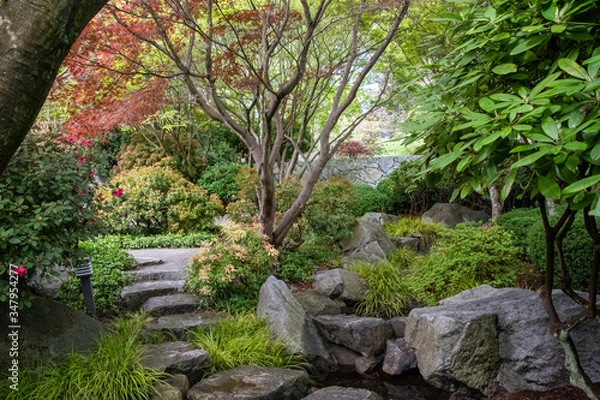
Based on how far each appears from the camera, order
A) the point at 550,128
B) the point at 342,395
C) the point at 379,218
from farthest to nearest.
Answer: the point at 379,218, the point at 342,395, the point at 550,128

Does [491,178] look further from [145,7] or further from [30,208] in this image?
[145,7]

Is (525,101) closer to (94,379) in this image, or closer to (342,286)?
(94,379)

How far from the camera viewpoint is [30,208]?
2994 mm

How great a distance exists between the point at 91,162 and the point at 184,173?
8.01 meters

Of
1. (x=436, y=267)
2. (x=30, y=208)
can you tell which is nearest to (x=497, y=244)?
(x=436, y=267)

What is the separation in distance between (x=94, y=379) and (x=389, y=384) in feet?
8.34

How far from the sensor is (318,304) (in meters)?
4.91

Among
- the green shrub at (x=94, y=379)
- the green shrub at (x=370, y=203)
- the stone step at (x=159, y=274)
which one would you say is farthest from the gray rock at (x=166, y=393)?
the green shrub at (x=370, y=203)

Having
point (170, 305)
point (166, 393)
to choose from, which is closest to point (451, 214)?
point (170, 305)

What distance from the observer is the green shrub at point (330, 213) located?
6602mm

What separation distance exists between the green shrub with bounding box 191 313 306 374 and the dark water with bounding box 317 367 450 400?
0.41m

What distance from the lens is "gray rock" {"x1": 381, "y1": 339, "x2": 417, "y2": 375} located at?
410 cm

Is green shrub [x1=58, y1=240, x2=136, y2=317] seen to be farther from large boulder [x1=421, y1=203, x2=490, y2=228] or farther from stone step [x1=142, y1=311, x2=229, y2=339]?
large boulder [x1=421, y1=203, x2=490, y2=228]

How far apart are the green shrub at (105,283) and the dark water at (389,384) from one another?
2.31 m
